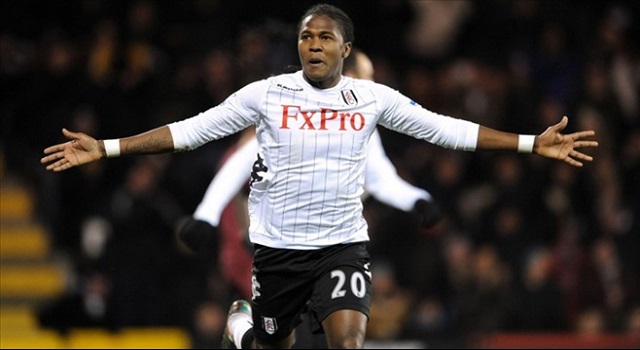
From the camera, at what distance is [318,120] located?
21.1ft

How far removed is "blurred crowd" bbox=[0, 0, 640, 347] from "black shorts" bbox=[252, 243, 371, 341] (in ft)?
13.8

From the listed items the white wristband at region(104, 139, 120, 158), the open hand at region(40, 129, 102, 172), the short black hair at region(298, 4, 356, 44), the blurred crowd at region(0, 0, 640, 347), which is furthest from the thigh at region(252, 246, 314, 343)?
the blurred crowd at region(0, 0, 640, 347)

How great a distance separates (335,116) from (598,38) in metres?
8.77

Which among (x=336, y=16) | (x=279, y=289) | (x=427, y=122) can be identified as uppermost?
(x=336, y=16)

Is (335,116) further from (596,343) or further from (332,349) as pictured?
(596,343)

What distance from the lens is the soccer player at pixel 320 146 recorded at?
21.1 feet

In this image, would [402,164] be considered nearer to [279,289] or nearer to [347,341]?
[279,289]

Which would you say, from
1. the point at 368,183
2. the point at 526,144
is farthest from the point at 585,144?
the point at 368,183

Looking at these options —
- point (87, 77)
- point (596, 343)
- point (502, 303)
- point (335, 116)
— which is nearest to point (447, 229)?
point (502, 303)

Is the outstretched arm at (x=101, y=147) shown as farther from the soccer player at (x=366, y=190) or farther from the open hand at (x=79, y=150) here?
the soccer player at (x=366, y=190)

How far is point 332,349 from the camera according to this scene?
6309 millimetres

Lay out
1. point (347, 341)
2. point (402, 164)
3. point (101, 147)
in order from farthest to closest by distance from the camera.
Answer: point (402, 164) < point (101, 147) < point (347, 341)

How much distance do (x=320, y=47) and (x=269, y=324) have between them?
4.89 feet

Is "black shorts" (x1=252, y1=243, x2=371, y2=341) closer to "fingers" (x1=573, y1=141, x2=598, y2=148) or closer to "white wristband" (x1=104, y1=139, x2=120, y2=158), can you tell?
"white wristband" (x1=104, y1=139, x2=120, y2=158)
